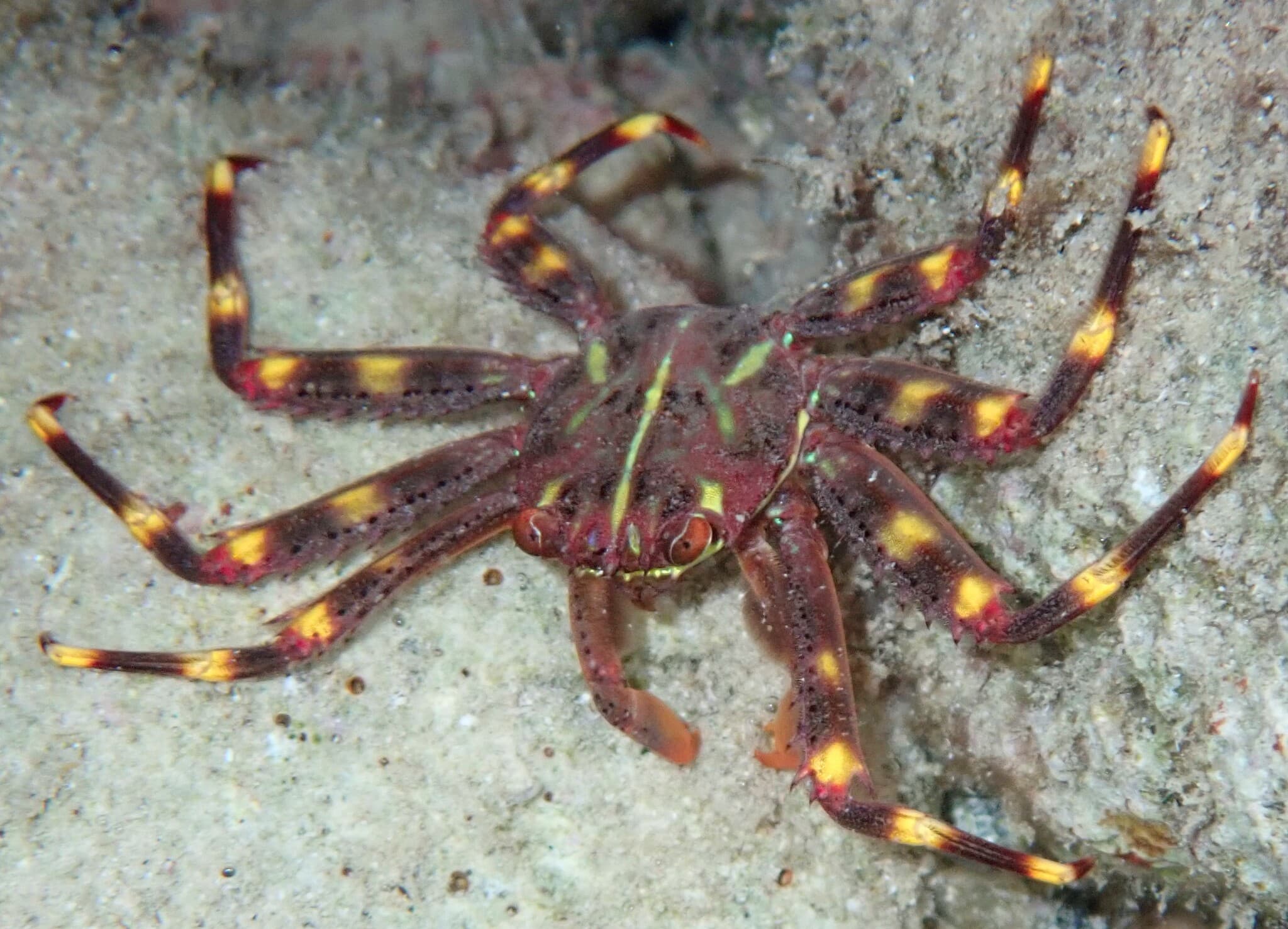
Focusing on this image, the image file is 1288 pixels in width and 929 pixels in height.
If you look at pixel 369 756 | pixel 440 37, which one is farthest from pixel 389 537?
pixel 440 37

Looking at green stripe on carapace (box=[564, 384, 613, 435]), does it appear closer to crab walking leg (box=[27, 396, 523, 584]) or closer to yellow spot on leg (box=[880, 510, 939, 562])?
crab walking leg (box=[27, 396, 523, 584])

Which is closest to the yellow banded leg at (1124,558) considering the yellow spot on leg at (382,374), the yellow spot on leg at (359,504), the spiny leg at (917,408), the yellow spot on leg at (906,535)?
the yellow spot on leg at (906,535)

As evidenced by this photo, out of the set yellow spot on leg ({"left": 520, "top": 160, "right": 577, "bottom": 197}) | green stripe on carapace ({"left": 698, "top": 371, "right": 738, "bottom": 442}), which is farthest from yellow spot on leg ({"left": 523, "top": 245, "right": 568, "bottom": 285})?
green stripe on carapace ({"left": 698, "top": 371, "right": 738, "bottom": 442})

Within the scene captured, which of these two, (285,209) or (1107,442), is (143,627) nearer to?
(285,209)

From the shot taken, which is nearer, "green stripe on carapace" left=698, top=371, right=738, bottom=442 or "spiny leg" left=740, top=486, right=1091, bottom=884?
"spiny leg" left=740, top=486, right=1091, bottom=884

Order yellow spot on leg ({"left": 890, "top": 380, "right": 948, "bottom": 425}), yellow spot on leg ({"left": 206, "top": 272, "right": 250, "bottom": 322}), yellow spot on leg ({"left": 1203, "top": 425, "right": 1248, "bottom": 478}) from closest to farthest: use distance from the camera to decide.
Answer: yellow spot on leg ({"left": 1203, "top": 425, "right": 1248, "bottom": 478}), yellow spot on leg ({"left": 890, "top": 380, "right": 948, "bottom": 425}), yellow spot on leg ({"left": 206, "top": 272, "right": 250, "bottom": 322})

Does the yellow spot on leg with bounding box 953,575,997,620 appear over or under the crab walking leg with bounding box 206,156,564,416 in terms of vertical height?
over

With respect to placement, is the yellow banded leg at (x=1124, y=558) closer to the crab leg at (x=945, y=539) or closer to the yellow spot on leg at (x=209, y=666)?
the crab leg at (x=945, y=539)

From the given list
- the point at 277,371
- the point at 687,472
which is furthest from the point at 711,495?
the point at 277,371
